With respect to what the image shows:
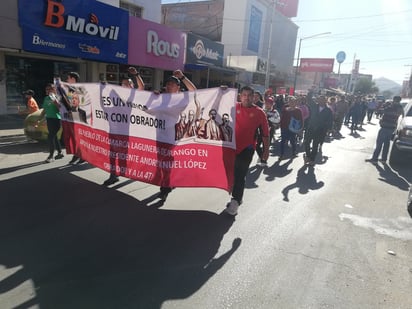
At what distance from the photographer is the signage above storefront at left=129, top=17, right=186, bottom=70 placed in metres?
15.2

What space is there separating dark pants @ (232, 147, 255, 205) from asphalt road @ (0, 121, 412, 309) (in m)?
0.36

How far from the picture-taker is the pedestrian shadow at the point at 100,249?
9.37 ft

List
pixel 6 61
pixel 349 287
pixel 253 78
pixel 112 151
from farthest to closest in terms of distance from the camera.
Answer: pixel 253 78 → pixel 6 61 → pixel 112 151 → pixel 349 287

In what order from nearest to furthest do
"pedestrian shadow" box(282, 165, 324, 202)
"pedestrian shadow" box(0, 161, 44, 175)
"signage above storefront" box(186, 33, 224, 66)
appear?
"pedestrian shadow" box(0, 161, 44, 175) < "pedestrian shadow" box(282, 165, 324, 202) < "signage above storefront" box(186, 33, 224, 66)

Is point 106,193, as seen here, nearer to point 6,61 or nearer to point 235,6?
point 6,61

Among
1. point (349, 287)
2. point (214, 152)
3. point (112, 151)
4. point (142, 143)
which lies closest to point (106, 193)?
point (112, 151)

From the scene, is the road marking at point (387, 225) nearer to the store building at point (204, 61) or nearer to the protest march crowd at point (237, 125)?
the protest march crowd at point (237, 125)

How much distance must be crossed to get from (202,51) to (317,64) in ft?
154

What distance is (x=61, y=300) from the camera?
8.95 feet

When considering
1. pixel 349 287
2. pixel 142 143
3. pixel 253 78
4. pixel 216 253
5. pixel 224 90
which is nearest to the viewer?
pixel 349 287

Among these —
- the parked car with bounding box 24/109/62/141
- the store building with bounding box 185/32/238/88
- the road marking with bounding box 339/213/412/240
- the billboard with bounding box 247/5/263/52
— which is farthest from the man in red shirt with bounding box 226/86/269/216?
the billboard with bounding box 247/5/263/52

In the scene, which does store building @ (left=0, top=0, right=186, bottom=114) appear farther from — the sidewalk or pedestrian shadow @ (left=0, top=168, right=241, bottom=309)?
pedestrian shadow @ (left=0, top=168, right=241, bottom=309)

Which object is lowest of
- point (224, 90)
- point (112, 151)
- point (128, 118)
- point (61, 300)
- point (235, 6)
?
point (61, 300)

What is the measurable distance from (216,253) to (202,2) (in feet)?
129
